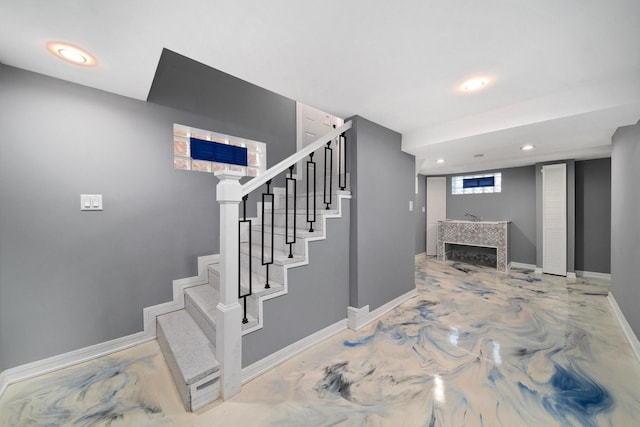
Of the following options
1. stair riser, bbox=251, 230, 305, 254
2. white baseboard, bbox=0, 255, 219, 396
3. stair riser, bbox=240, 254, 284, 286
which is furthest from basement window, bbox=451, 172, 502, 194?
white baseboard, bbox=0, 255, 219, 396

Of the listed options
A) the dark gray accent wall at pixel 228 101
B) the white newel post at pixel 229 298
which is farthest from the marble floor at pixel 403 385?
the dark gray accent wall at pixel 228 101

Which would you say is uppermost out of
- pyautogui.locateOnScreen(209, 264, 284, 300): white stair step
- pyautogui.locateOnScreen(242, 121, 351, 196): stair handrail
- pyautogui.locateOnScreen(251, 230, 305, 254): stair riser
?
pyautogui.locateOnScreen(242, 121, 351, 196): stair handrail

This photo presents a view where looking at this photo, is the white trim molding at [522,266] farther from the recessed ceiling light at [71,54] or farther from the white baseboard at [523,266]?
the recessed ceiling light at [71,54]

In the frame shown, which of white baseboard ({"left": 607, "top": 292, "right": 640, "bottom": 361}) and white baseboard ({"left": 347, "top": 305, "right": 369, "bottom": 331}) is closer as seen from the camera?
white baseboard ({"left": 607, "top": 292, "right": 640, "bottom": 361})

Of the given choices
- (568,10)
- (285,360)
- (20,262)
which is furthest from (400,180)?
(20,262)

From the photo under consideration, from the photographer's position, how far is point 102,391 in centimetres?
159

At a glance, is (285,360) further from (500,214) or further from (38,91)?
(500,214)

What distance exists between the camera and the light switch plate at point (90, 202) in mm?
1899

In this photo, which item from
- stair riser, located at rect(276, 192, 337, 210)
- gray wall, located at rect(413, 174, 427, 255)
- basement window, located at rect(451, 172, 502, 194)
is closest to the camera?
stair riser, located at rect(276, 192, 337, 210)

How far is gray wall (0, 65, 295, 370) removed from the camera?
168 centimetres

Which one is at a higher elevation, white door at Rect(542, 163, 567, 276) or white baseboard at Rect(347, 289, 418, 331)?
white door at Rect(542, 163, 567, 276)

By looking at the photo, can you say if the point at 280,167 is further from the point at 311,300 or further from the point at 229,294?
the point at 311,300

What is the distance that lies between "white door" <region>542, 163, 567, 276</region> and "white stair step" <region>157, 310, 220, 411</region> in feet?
18.4

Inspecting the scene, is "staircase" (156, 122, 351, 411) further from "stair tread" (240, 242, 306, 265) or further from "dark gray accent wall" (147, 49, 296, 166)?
"dark gray accent wall" (147, 49, 296, 166)
